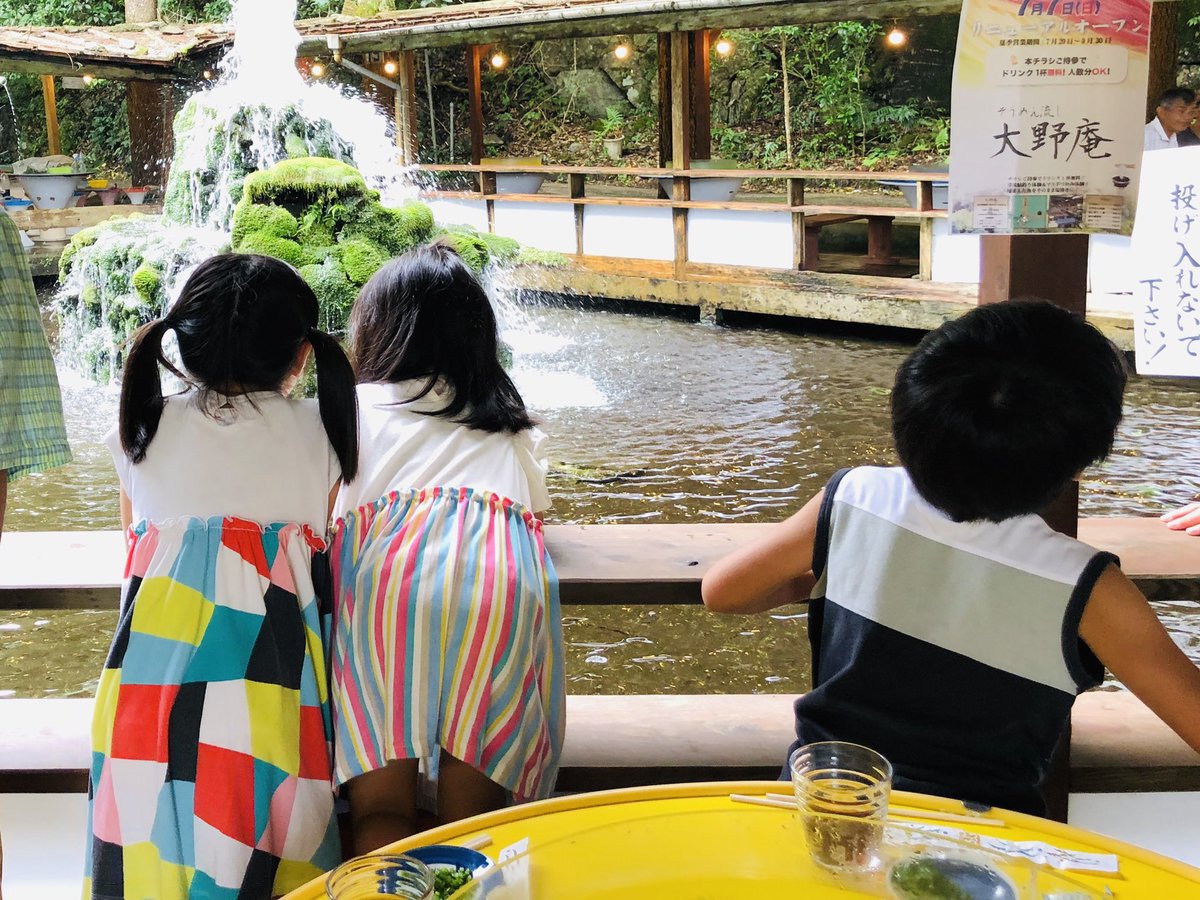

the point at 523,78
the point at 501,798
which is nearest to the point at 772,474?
the point at 501,798

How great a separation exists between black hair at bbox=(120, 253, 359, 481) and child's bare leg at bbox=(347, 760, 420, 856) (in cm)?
51

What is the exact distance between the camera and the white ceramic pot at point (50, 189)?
1488 centimetres

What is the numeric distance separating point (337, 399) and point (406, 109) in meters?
12.6

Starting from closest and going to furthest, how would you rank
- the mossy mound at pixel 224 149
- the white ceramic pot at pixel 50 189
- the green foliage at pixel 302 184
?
the green foliage at pixel 302 184
the mossy mound at pixel 224 149
the white ceramic pot at pixel 50 189

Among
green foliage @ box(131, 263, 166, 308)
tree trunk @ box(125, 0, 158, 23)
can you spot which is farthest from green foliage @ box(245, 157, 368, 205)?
tree trunk @ box(125, 0, 158, 23)

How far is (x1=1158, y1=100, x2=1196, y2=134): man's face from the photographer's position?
6.97 metres

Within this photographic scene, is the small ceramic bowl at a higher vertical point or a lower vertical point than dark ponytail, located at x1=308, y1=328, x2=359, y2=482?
lower

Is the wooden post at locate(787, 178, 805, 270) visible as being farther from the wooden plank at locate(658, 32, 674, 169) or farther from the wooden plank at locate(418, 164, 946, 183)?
the wooden plank at locate(658, 32, 674, 169)

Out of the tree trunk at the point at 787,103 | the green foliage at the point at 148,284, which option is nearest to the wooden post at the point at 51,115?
the green foliage at the point at 148,284

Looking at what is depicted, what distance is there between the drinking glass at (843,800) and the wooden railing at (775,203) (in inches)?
344

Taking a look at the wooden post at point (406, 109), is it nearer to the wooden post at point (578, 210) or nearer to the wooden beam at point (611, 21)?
the wooden beam at point (611, 21)

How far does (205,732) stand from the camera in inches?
70.2

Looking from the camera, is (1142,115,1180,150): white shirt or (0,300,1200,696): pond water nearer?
(0,300,1200,696): pond water

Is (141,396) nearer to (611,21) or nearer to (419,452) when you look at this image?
(419,452)
